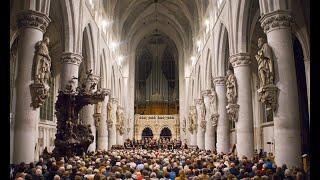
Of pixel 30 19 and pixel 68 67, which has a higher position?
pixel 30 19

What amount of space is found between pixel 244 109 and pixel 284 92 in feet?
17.1

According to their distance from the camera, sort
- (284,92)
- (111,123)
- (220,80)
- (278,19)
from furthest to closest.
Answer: (111,123), (220,80), (278,19), (284,92)

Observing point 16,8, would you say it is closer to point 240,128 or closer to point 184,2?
point 240,128

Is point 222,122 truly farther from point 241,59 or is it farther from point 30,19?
point 30,19

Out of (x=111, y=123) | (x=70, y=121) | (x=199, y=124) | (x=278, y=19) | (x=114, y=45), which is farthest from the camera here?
(x=114, y=45)

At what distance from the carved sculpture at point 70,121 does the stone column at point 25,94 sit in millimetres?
2812

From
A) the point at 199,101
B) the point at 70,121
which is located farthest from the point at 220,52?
the point at 70,121

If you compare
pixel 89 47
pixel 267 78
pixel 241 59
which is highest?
pixel 89 47

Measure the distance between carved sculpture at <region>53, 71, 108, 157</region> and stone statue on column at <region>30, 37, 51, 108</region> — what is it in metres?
2.75

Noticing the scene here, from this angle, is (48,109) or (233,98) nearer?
(233,98)

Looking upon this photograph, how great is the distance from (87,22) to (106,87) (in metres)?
7.40

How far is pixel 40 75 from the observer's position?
12.7 metres

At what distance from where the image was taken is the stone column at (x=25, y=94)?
1231 cm

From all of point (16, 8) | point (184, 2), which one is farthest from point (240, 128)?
point (184, 2)
